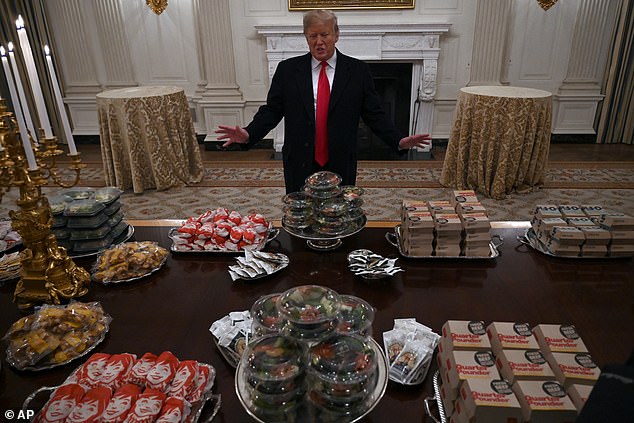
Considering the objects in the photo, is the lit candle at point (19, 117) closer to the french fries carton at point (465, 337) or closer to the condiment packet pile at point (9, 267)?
the condiment packet pile at point (9, 267)

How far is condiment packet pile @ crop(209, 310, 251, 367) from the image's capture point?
987mm

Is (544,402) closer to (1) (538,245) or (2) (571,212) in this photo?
(1) (538,245)

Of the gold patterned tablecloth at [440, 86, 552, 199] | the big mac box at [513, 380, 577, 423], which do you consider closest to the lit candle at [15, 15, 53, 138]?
the big mac box at [513, 380, 577, 423]

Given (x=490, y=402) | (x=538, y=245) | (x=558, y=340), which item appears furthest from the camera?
(x=538, y=245)

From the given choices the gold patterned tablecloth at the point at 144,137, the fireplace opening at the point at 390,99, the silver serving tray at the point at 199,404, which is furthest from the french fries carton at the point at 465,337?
the fireplace opening at the point at 390,99

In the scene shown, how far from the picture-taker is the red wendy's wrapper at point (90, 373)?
0.87 meters

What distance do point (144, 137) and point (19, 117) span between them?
2.93 metres

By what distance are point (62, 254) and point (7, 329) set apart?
235 millimetres

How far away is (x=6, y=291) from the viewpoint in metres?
1.33

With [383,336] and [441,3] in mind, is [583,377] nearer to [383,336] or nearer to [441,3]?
[383,336]

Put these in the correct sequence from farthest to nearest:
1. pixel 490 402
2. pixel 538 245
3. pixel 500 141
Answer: pixel 500 141 < pixel 538 245 < pixel 490 402

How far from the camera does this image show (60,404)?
81cm

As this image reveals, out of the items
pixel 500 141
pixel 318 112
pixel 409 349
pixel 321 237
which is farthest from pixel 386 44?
pixel 409 349

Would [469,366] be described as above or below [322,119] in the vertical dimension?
below
